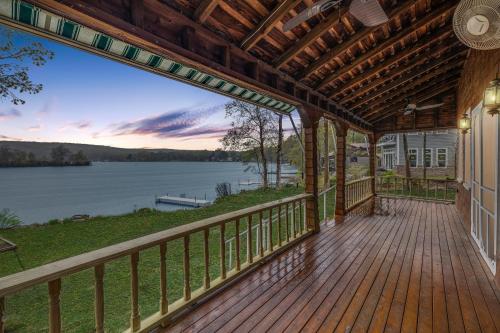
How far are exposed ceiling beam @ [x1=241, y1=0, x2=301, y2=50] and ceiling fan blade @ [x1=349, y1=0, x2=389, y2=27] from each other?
60 cm

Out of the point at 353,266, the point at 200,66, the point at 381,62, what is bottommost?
the point at 353,266

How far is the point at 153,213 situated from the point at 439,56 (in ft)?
46.8

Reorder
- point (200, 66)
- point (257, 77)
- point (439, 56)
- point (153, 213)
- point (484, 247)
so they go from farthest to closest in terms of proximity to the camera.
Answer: point (153, 213) < point (439, 56) < point (484, 247) < point (257, 77) < point (200, 66)

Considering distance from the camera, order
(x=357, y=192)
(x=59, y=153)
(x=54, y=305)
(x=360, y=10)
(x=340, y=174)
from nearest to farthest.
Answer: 1. (x=54, y=305)
2. (x=360, y=10)
3. (x=340, y=174)
4. (x=357, y=192)
5. (x=59, y=153)

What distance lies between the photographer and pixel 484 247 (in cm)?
359

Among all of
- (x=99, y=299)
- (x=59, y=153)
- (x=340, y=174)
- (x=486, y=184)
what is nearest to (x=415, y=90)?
(x=340, y=174)

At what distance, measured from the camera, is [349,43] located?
3312mm

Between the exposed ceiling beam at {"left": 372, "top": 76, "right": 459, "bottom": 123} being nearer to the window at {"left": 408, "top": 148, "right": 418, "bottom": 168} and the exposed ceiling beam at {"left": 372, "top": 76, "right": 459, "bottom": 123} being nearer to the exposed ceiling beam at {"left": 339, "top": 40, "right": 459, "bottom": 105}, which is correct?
the exposed ceiling beam at {"left": 339, "top": 40, "right": 459, "bottom": 105}

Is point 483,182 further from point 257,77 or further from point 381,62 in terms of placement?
point 257,77

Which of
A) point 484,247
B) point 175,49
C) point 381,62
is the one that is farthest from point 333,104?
point 175,49

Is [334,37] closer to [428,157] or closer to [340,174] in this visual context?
[340,174]

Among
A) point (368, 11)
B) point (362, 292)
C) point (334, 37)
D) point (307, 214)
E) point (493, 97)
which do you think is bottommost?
point (362, 292)

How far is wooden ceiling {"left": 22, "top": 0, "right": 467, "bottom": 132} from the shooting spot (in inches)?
A: 76.1

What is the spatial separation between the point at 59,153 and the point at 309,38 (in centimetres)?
2316
